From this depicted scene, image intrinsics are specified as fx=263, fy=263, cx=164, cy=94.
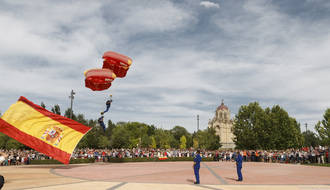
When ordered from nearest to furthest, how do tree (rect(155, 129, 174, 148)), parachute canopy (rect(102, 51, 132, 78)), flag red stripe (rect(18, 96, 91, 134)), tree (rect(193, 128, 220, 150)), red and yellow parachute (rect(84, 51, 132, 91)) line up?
flag red stripe (rect(18, 96, 91, 134)) → red and yellow parachute (rect(84, 51, 132, 91)) → parachute canopy (rect(102, 51, 132, 78)) → tree (rect(193, 128, 220, 150)) → tree (rect(155, 129, 174, 148))

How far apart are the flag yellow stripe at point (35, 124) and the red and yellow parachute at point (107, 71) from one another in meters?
5.51

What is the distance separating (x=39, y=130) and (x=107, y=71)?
7249 millimetres

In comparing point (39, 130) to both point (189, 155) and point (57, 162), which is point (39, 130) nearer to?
point (57, 162)

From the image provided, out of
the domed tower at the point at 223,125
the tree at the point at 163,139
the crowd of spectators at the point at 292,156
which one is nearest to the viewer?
the crowd of spectators at the point at 292,156

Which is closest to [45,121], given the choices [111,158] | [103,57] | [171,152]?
[103,57]

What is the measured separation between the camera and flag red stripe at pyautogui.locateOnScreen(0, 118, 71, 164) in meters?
12.4

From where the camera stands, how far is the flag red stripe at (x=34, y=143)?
12.4 m

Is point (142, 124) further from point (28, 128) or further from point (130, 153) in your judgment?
point (28, 128)

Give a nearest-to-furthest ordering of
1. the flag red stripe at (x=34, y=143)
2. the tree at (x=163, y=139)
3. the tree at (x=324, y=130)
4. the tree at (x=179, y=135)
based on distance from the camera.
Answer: the flag red stripe at (x=34, y=143)
the tree at (x=324, y=130)
the tree at (x=163, y=139)
the tree at (x=179, y=135)

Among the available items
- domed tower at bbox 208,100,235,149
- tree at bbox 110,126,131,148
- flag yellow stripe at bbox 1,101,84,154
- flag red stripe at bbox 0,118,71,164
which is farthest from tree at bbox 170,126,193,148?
flag red stripe at bbox 0,118,71,164

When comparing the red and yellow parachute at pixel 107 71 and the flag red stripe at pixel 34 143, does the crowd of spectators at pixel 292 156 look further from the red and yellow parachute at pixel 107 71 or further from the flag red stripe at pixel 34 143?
the flag red stripe at pixel 34 143

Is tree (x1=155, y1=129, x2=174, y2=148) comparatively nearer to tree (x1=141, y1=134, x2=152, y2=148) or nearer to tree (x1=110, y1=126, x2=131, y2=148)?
tree (x1=141, y1=134, x2=152, y2=148)

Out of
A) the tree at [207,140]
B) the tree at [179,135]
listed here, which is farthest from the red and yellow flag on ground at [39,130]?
the tree at [179,135]

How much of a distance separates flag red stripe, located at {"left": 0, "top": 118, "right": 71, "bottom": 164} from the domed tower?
127 m
